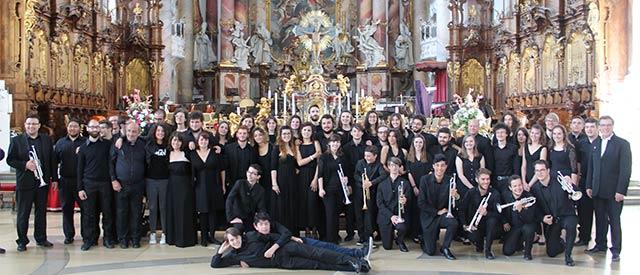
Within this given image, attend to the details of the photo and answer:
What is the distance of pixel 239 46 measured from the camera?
31547 mm

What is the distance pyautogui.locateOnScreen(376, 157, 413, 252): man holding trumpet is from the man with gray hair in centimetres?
303

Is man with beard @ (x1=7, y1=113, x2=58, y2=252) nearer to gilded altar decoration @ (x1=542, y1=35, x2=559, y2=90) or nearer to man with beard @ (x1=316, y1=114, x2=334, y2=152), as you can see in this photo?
man with beard @ (x1=316, y1=114, x2=334, y2=152)

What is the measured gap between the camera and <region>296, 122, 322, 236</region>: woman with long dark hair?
30.9 feet

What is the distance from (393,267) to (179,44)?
78.0 feet

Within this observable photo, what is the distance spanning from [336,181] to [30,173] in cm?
377

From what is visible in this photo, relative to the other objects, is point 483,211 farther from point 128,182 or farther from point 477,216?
point 128,182

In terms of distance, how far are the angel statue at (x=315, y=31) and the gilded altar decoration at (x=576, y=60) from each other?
1425 centimetres

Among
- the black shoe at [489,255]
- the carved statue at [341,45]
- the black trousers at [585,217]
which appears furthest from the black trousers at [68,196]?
the carved statue at [341,45]

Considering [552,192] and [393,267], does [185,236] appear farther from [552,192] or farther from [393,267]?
[552,192]

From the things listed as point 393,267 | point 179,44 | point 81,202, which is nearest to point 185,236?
point 81,202

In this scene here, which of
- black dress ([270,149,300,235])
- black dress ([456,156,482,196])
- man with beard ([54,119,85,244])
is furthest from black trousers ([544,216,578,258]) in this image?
man with beard ([54,119,85,244])

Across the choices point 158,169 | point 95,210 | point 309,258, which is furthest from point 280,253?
point 95,210

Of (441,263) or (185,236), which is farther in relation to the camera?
(185,236)

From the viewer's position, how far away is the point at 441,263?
8125 mm
